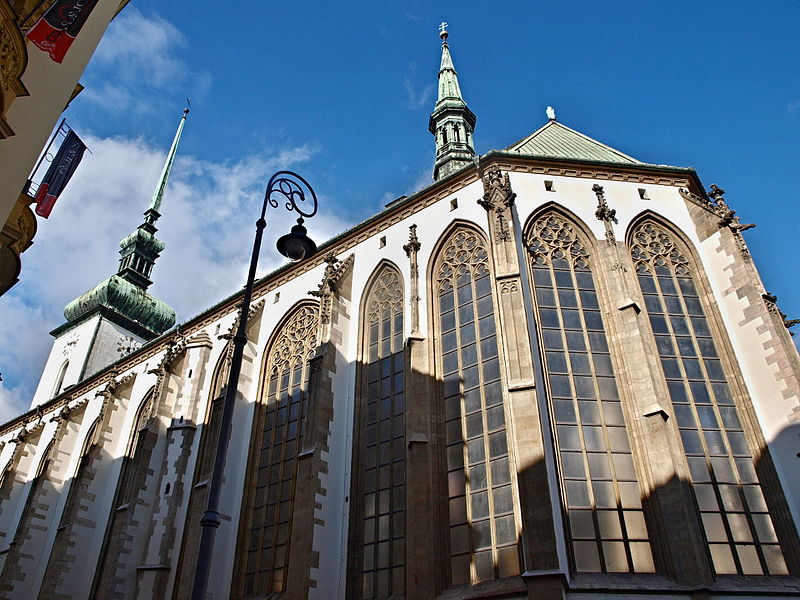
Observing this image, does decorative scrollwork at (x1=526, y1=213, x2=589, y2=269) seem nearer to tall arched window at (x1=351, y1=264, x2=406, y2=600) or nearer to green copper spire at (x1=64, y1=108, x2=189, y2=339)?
tall arched window at (x1=351, y1=264, x2=406, y2=600)

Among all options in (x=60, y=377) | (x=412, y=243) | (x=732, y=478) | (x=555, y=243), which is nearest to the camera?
(x=732, y=478)

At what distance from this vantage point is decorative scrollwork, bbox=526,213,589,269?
15852mm

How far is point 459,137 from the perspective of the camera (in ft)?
108

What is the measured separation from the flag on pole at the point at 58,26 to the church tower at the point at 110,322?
30.1 metres

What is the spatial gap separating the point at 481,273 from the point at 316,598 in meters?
8.08

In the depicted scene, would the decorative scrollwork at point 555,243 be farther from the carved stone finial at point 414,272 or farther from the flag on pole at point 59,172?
the flag on pole at point 59,172

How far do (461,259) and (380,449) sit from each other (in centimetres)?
509

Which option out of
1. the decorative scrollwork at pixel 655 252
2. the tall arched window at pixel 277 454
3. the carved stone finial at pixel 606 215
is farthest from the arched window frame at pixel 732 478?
the tall arched window at pixel 277 454

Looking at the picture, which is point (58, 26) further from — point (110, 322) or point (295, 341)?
point (110, 322)

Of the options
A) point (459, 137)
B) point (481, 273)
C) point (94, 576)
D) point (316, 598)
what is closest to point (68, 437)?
point (94, 576)

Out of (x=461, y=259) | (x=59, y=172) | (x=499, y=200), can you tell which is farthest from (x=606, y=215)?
(x=59, y=172)

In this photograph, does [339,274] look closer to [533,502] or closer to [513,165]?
[513,165]

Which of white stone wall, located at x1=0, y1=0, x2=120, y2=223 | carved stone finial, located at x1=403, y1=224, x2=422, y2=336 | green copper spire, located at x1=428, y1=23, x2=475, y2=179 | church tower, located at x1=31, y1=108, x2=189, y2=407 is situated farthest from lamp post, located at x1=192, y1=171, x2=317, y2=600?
church tower, located at x1=31, y1=108, x2=189, y2=407

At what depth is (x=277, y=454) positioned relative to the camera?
1770 cm
